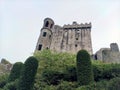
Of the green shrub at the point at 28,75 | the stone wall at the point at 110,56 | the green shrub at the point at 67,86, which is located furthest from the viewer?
the stone wall at the point at 110,56

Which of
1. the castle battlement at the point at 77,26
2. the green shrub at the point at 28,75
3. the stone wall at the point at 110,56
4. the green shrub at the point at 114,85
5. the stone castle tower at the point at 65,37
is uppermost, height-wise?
the castle battlement at the point at 77,26

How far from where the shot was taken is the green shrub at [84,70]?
2359 centimetres

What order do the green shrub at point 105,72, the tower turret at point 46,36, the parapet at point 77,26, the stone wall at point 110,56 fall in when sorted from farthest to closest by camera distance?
the parapet at point 77,26 < the tower turret at point 46,36 < the stone wall at point 110,56 < the green shrub at point 105,72

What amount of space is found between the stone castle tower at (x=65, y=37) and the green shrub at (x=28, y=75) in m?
30.5

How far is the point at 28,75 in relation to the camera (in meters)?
24.3

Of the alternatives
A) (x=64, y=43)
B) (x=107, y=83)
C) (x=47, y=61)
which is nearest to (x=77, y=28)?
(x=64, y=43)

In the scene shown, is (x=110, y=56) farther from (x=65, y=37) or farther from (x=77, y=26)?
(x=77, y=26)

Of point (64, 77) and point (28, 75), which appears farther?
point (64, 77)

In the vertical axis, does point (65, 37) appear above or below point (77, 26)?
below

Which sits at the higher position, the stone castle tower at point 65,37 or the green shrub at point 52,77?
the stone castle tower at point 65,37

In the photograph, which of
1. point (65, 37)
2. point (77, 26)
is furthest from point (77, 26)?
point (65, 37)

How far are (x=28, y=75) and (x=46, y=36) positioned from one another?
36602 millimetres

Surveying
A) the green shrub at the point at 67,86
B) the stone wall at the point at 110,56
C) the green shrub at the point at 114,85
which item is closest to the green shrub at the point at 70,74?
the green shrub at the point at 67,86

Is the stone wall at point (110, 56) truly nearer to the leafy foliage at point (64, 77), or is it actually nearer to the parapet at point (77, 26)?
the leafy foliage at point (64, 77)
